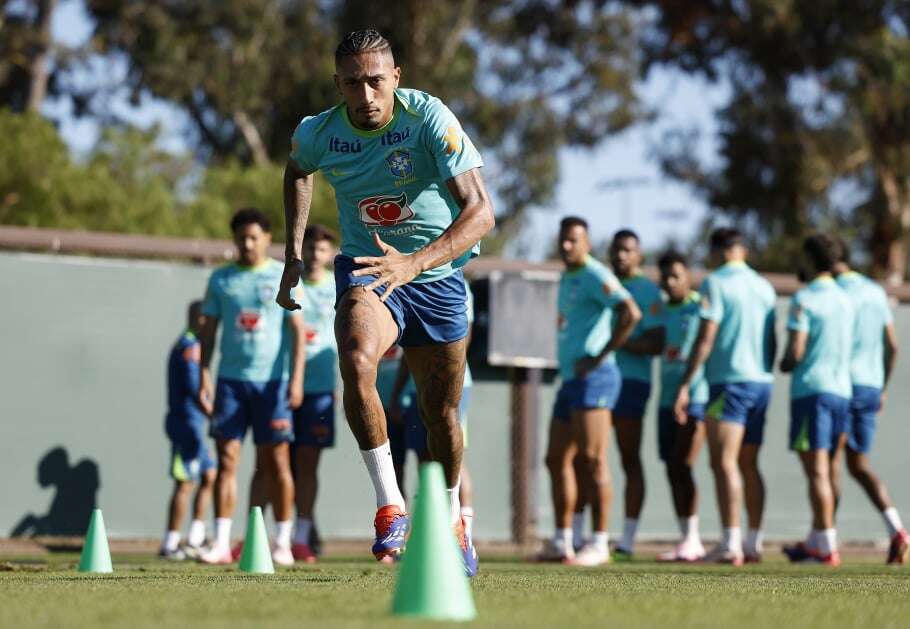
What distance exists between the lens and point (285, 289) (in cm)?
735

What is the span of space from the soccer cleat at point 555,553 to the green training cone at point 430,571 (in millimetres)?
6915

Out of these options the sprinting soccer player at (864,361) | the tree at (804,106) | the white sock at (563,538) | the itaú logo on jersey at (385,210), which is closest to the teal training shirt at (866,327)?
the sprinting soccer player at (864,361)

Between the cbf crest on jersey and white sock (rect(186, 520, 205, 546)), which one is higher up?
the cbf crest on jersey

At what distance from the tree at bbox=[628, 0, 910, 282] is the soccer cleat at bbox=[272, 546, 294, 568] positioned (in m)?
23.1

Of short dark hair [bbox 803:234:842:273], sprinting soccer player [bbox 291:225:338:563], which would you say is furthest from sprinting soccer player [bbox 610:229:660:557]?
sprinting soccer player [bbox 291:225:338:563]

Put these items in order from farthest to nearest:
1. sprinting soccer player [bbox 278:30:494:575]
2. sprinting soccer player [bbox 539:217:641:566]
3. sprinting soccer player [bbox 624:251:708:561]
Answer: sprinting soccer player [bbox 624:251:708:561] < sprinting soccer player [bbox 539:217:641:566] < sprinting soccer player [bbox 278:30:494:575]

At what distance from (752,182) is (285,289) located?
29.1 meters

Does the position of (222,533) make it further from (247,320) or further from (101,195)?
(101,195)

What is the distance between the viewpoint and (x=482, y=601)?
18.1ft

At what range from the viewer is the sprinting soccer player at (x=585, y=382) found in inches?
450

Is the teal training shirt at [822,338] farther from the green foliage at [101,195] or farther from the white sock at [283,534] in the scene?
the green foliage at [101,195]

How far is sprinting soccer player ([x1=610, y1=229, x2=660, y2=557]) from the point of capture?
1243 centimetres

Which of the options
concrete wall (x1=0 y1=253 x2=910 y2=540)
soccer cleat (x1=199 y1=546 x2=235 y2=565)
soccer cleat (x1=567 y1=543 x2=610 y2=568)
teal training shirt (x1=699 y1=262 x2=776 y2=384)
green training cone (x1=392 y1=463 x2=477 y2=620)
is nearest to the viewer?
green training cone (x1=392 y1=463 x2=477 y2=620)

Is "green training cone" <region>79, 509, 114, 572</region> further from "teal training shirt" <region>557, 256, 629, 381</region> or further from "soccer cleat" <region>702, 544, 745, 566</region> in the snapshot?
"soccer cleat" <region>702, 544, 745, 566</region>
